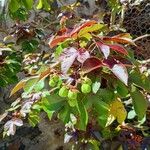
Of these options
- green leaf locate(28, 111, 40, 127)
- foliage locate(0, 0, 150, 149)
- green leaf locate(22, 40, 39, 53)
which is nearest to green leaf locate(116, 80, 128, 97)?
foliage locate(0, 0, 150, 149)

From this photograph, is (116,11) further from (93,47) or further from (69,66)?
(69,66)

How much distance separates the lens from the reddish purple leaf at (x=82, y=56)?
1.04 metres

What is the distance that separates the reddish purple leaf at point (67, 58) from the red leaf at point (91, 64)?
1.3 inches

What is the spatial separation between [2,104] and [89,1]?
77 cm

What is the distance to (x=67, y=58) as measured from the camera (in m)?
1.04

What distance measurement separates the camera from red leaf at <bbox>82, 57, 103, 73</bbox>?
1.02 meters

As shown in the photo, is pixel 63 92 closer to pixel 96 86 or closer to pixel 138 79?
pixel 96 86

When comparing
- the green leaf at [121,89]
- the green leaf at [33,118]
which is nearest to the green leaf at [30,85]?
the green leaf at [121,89]

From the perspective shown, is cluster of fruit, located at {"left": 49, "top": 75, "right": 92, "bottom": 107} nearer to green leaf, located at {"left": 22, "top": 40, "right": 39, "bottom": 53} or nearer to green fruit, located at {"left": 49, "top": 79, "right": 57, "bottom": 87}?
green fruit, located at {"left": 49, "top": 79, "right": 57, "bottom": 87}

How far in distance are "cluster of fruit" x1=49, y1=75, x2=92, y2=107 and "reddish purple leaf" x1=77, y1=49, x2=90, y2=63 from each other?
5 centimetres

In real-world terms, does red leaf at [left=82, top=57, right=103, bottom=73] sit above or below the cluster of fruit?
above

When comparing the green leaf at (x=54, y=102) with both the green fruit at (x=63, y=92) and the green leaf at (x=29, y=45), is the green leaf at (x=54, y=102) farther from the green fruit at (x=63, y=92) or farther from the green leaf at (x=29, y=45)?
the green leaf at (x=29, y=45)

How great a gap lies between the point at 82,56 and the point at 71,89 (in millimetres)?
88

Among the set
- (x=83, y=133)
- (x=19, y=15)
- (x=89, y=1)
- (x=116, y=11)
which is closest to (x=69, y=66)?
(x=83, y=133)
